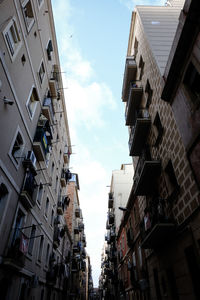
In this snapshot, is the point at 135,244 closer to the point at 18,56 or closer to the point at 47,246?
the point at 47,246

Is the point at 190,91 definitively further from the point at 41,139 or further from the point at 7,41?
the point at 41,139

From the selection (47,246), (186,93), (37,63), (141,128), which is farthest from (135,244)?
(37,63)

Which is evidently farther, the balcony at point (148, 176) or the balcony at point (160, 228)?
the balcony at point (148, 176)

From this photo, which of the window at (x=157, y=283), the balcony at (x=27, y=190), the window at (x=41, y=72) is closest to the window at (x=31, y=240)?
the balcony at (x=27, y=190)

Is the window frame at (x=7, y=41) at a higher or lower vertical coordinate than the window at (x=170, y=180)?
higher

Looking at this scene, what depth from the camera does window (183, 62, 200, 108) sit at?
7.54 meters

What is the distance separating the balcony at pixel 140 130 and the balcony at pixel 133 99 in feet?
5.56

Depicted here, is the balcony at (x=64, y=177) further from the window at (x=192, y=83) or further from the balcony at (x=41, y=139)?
the window at (x=192, y=83)

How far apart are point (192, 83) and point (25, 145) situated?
9783 mm

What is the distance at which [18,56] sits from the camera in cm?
1156

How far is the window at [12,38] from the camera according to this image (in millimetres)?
10375

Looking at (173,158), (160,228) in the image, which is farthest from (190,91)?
(160,228)

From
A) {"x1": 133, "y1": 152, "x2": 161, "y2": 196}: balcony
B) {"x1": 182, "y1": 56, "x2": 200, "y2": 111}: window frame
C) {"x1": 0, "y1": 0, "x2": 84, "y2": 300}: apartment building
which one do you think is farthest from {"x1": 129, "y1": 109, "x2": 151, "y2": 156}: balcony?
{"x1": 0, "y1": 0, "x2": 84, "y2": 300}: apartment building

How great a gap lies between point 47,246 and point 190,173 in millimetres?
14939
